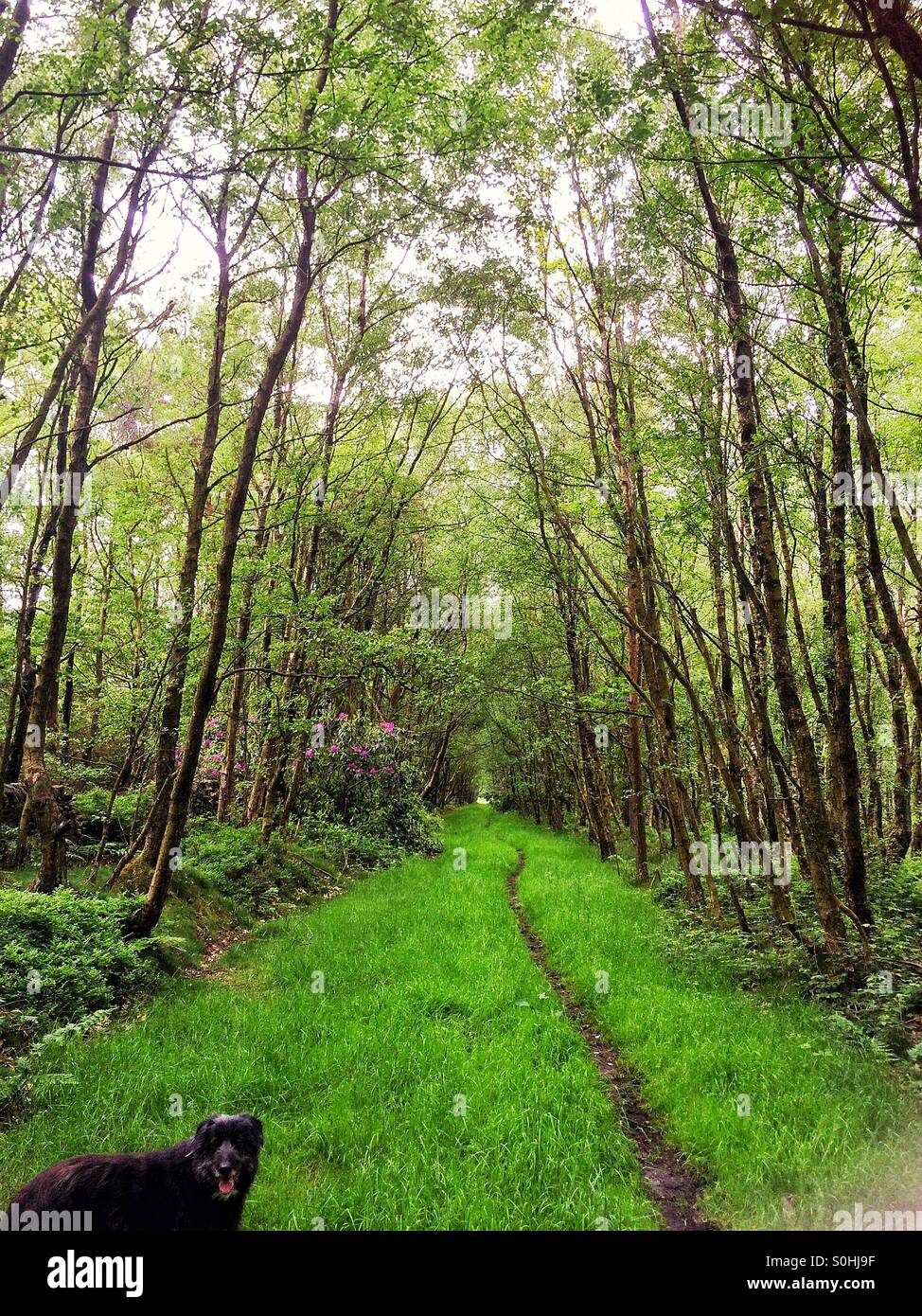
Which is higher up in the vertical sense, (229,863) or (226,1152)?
(226,1152)

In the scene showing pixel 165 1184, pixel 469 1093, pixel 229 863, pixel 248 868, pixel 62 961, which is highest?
pixel 165 1184

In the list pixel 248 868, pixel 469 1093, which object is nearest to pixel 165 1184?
pixel 469 1093

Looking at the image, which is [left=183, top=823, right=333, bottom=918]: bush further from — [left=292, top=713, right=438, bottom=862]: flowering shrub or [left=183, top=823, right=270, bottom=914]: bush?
[left=292, top=713, right=438, bottom=862]: flowering shrub

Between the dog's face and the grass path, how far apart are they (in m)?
0.46

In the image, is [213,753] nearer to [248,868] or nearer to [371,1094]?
[248,868]

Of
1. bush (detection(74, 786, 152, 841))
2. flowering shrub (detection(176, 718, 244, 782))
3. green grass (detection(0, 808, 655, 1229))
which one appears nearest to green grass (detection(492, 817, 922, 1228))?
green grass (detection(0, 808, 655, 1229))

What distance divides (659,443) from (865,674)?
917cm

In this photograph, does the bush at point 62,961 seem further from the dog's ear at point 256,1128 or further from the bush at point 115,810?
the bush at point 115,810

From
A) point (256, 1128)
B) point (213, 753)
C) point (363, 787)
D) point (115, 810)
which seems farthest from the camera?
point (363, 787)

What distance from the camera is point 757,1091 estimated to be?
4.93 metres

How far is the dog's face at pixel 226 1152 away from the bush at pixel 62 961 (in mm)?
3134

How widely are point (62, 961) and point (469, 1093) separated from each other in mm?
4579
